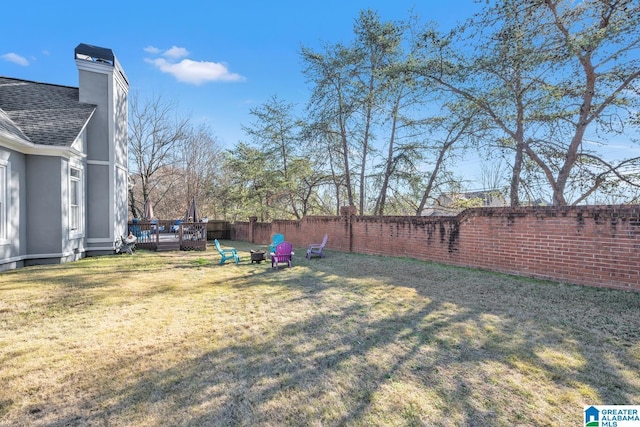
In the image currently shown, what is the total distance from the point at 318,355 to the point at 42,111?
13.2 m

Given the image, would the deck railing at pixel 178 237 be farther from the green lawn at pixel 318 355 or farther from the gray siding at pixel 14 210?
the green lawn at pixel 318 355

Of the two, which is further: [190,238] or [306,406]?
[190,238]

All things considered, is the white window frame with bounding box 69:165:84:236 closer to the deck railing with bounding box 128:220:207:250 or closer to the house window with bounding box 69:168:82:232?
the house window with bounding box 69:168:82:232

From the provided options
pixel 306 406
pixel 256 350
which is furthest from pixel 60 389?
pixel 306 406

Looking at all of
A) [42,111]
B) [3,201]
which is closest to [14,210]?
[3,201]

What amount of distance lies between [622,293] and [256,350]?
6397 millimetres

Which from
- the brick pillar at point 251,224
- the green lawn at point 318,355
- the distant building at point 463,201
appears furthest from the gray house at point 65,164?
the distant building at point 463,201

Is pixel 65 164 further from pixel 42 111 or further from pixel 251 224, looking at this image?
pixel 251 224

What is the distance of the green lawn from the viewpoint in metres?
2.29

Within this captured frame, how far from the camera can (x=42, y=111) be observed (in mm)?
10375

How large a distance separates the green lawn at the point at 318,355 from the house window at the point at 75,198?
4.71m

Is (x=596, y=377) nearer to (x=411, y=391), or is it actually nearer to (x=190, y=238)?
(x=411, y=391)

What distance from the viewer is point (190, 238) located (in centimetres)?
1448

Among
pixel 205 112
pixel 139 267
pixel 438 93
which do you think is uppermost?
pixel 205 112
